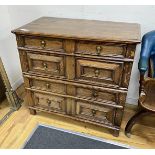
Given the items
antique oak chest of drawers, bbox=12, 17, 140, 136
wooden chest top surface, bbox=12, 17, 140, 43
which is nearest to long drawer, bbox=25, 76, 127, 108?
antique oak chest of drawers, bbox=12, 17, 140, 136

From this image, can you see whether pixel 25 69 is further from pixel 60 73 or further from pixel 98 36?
pixel 98 36

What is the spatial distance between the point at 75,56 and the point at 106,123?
26.7 inches

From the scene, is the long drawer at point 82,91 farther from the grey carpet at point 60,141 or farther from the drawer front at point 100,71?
the grey carpet at point 60,141

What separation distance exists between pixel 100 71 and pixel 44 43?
487 millimetres

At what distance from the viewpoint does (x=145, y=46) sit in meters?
1.45

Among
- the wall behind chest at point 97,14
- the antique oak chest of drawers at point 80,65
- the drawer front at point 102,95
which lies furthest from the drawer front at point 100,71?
the wall behind chest at point 97,14

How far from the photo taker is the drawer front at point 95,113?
160 centimetres

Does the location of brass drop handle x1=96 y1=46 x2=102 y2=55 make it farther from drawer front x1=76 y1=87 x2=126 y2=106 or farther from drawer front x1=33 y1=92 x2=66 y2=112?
drawer front x1=33 y1=92 x2=66 y2=112

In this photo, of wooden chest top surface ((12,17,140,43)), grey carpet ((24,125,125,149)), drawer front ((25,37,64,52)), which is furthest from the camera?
grey carpet ((24,125,125,149))

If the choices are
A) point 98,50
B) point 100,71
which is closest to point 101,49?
point 98,50

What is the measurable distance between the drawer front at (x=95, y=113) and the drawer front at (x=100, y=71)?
0.27 metres

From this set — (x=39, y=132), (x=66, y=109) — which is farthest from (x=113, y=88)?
(x=39, y=132)

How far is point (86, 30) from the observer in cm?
143

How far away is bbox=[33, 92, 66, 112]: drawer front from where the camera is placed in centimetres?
172
